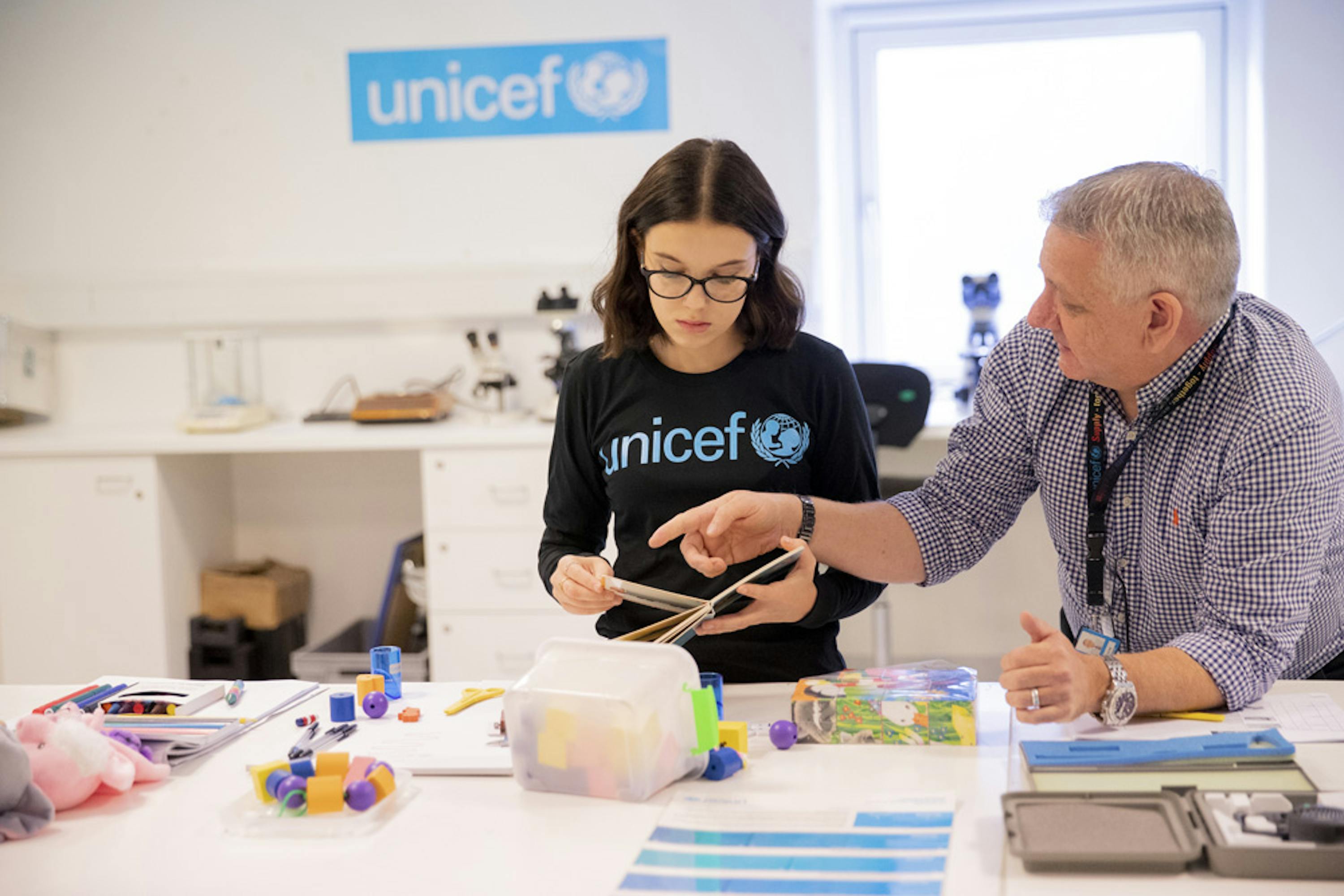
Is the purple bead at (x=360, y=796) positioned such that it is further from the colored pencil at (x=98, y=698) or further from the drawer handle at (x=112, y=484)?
the drawer handle at (x=112, y=484)

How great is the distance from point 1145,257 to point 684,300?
22.2 inches

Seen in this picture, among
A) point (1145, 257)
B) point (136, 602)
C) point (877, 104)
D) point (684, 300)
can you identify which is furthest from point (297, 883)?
point (877, 104)

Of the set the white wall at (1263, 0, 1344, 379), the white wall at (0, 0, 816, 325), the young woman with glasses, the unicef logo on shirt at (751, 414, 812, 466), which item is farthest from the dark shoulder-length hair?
the white wall at (1263, 0, 1344, 379)

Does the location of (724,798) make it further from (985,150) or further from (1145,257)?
(985,150)

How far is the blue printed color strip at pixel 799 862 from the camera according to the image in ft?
3.34

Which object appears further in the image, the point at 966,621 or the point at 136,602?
the point at 966,621

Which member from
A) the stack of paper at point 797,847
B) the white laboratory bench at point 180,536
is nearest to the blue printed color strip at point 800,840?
the stack of paper at point 797,847

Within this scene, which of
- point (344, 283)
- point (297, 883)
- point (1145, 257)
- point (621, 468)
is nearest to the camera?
point (297, 883)

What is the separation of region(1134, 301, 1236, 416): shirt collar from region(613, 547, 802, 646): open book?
478 mm

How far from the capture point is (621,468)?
1656mm

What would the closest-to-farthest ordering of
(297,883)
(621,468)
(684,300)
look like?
(297,883) < (684,300) < (621,468)

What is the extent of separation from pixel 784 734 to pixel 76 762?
74 cm

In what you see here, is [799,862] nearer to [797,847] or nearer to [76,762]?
[797,847]

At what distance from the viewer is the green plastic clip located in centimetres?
122
